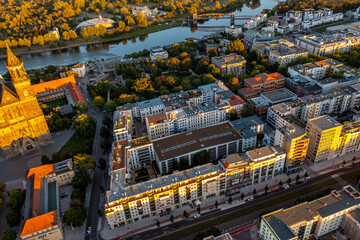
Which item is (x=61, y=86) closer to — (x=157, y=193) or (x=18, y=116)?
(x=18, y=116)

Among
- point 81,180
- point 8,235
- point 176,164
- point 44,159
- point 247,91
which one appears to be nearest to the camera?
point 8,235

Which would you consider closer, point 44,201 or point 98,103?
point 44,201

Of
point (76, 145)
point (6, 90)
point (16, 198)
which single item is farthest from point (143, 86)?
point (16, 198)

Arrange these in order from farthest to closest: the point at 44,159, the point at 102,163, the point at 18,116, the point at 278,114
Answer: the point at 278,114
the point at 18,116
the point at 44,159
the point at 102,163

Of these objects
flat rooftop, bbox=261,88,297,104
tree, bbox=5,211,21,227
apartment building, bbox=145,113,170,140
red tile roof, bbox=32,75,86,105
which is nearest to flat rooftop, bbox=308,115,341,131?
flat rooftop, bbox=261,88,297,104

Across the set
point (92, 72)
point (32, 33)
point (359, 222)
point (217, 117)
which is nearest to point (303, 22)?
point (217, 117)

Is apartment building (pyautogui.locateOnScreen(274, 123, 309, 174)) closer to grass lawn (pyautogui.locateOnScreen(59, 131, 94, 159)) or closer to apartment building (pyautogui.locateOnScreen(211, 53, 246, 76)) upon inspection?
grass lawn (pyautogui.locateOnScreen(59, 131, 94, 159))
